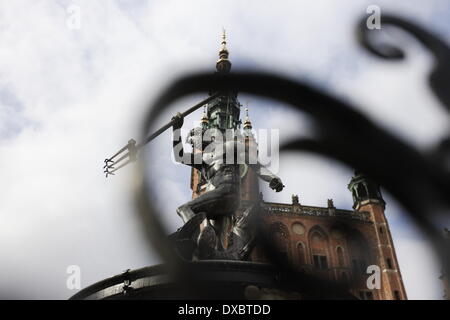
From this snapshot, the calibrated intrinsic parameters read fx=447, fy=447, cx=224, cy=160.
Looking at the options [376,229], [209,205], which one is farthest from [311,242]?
[209,205]

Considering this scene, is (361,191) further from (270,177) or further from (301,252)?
(270,177)

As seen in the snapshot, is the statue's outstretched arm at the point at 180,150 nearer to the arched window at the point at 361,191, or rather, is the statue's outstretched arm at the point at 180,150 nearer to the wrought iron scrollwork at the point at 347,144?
the wrought iron scrollwork at the point at 347,144

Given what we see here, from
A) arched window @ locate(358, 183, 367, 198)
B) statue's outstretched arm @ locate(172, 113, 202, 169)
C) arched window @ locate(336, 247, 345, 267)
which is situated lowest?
statue's outstretched arm @ locate(172, 113, 202, 169)

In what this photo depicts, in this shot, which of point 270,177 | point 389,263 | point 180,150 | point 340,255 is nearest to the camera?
point 270,177

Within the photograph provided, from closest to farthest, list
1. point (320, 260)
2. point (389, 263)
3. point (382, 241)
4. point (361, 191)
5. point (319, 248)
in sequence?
point (320, 260)
point (319, 248)
point (389, 263)
point (382, 241)
point (361, 191)

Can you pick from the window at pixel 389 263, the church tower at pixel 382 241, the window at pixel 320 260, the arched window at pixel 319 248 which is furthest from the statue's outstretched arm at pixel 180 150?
the window at pixel 389 263

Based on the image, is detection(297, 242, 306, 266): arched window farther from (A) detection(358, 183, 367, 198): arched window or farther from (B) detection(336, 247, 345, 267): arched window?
(A) detection(358, 183, 367, 198): arched window

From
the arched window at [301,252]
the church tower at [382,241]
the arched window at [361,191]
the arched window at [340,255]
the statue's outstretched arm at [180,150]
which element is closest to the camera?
the statue's outstretched arm at [180,150]

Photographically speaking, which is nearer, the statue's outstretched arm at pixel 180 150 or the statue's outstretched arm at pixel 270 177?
the statue's outstretched arm at pixel 270 177

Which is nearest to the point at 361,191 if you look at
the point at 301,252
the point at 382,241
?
the point at 382,241

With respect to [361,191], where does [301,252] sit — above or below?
below

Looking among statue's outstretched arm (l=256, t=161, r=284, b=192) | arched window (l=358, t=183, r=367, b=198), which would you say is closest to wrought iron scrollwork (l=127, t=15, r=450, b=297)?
statue's outstretched arm (l=256, t=161, r=284, b=192)

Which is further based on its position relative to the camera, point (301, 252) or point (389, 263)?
point (389, 263)
